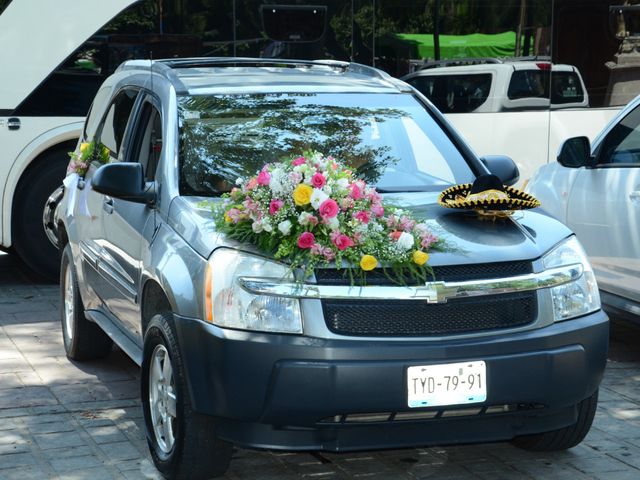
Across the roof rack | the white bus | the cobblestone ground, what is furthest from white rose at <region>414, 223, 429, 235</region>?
the white bus

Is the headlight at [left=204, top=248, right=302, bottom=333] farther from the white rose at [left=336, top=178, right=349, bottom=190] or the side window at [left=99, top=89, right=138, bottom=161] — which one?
the side window at [left=99, top=89, right=138, bottom=161]

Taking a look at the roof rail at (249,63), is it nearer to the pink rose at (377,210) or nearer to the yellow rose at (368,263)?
the pink rose at (377,210)

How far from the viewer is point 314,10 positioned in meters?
10.5

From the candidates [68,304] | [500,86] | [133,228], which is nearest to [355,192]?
[133,228]

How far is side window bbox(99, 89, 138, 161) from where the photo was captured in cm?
673

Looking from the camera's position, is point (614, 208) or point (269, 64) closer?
point (269, 64)

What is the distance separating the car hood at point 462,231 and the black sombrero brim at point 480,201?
5cm

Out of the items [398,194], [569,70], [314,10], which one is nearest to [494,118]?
[569,70]

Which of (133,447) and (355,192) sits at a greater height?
(355,192)

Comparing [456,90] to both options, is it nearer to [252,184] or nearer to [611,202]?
[611,202]

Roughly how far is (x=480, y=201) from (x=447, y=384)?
3.04 ft

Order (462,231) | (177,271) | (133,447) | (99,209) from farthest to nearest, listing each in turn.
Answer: (99,209) < (133,447) < (462,231) < (177,271)

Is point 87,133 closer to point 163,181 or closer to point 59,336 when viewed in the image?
point 59,336

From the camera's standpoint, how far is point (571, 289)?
5.08m
